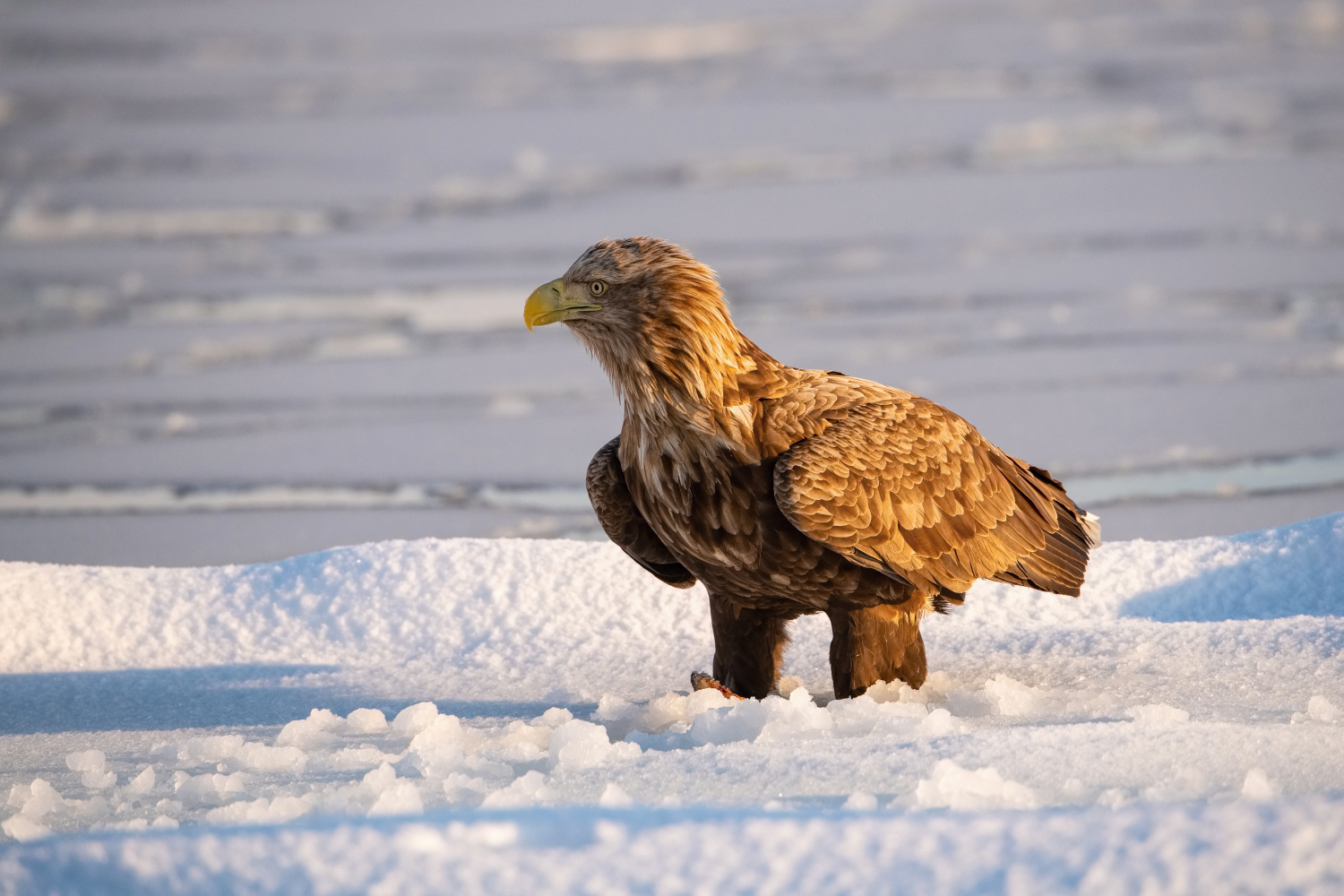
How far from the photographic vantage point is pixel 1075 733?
157 cm

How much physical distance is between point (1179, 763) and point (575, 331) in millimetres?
1052

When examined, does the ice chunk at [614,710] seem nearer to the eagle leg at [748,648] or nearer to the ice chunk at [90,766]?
the eagle leg at [748,648]

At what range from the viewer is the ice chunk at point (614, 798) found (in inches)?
54.3

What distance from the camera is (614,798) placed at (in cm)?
140

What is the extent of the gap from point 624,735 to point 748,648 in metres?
0.30

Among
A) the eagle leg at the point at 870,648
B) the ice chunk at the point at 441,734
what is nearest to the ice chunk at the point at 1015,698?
the eagle leg at the point at 870,648

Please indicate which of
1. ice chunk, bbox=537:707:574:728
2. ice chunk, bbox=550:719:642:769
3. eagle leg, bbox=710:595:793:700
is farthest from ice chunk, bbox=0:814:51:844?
eagle leg, bbox=710:595:793:700

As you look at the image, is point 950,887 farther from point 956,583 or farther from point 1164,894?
point 956,583

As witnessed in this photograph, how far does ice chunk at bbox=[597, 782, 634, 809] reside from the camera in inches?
54.3

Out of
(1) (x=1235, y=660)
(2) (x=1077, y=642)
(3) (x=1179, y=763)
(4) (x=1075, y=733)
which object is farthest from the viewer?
(2) (x=1077, y=642)

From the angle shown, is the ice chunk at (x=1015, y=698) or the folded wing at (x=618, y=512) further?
the folded wing at (x=618, y=512)

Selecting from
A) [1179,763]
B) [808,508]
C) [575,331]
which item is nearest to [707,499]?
[808,508]

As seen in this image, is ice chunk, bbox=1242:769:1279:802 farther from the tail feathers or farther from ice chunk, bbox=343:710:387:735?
ice chunk, bbox=343:710:387:735

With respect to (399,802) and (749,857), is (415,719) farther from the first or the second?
(749,857)
